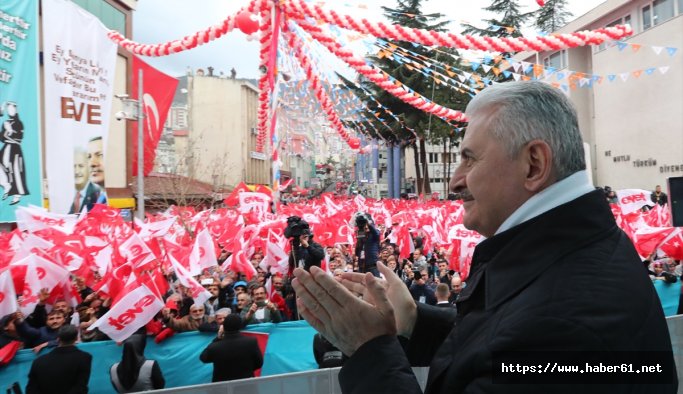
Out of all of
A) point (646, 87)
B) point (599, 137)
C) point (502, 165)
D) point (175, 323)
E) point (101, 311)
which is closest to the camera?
point (502, 165)

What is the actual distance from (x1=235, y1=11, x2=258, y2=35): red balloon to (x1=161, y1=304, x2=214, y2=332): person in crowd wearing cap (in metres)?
9.79

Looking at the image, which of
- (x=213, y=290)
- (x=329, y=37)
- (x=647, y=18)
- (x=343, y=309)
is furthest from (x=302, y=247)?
(x=647, y=18)

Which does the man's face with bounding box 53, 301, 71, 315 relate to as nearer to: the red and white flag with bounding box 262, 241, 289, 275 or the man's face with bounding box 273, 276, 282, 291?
the man's face with bounding box 273, 276, 282, 291

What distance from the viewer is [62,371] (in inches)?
178

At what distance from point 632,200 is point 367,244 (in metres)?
5.61

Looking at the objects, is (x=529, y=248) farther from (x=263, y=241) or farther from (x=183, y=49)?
(x=183, y=49)

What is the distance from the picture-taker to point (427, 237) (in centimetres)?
1270

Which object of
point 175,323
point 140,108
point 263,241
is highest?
point 140,108

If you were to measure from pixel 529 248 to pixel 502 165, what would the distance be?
231mm

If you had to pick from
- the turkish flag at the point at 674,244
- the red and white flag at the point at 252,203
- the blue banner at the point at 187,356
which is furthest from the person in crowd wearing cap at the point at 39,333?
the turkish flag at the point at 674,244

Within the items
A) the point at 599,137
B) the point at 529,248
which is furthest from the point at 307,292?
the point at 599,137

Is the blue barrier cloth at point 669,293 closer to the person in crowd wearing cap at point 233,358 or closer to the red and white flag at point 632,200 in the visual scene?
the red and white flag at point 632,200

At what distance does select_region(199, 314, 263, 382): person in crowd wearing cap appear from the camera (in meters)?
4.97

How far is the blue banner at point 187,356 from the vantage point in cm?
555
